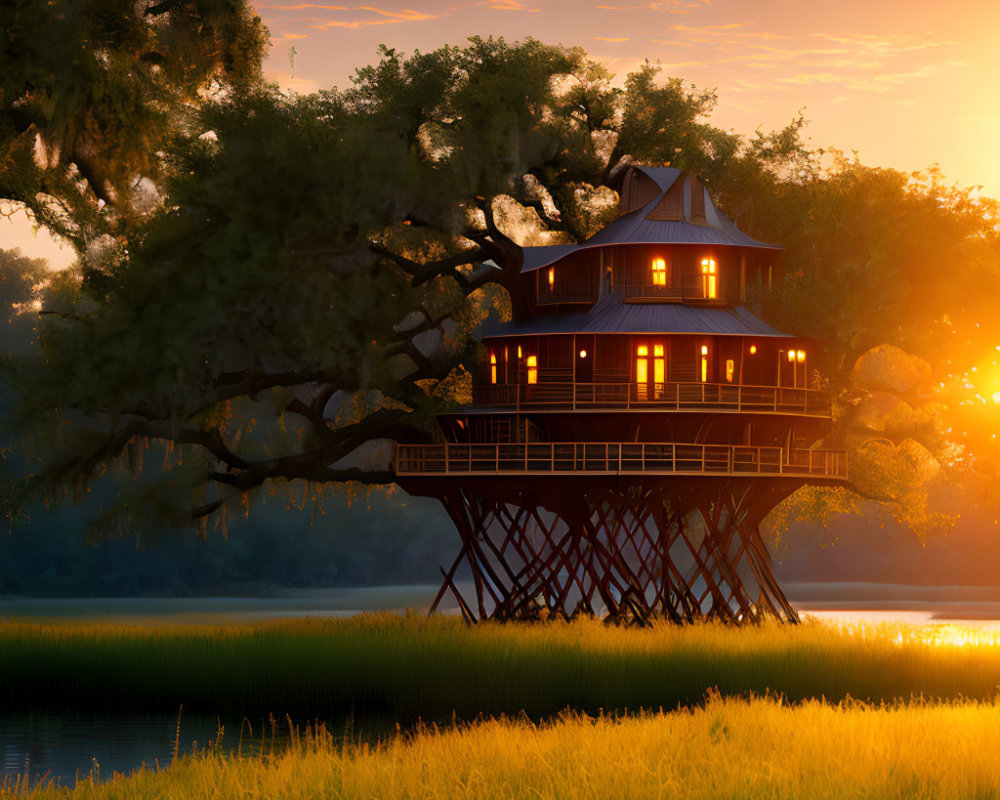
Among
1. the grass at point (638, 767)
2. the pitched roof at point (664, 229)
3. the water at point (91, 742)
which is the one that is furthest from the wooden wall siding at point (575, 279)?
the grass at point (638, 767)

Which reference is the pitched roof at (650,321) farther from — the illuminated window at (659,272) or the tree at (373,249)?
the tree at (373,249)

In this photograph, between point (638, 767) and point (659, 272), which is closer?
point (638, 767)

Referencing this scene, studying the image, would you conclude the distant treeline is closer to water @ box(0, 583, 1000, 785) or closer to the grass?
water @ box(0, 583, 1000, 785)

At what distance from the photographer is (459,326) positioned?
2420 inches

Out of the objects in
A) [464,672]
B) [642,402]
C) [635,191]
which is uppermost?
[635,191]

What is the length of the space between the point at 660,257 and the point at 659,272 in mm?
578

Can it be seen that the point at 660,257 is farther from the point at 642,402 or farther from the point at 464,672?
the point at 464,672

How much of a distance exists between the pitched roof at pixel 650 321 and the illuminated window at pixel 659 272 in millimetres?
1034

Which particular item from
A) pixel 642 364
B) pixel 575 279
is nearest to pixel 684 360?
pixel 642 364

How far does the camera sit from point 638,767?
25.1m

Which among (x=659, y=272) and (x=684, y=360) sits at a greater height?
(x=659, y=272)

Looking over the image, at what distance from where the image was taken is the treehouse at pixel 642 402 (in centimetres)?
5325

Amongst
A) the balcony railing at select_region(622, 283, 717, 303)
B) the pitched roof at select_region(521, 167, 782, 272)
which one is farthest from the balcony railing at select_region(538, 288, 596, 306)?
the balcony railing at select_region(622, 283, 717, 303)

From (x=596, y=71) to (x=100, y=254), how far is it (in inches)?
856
